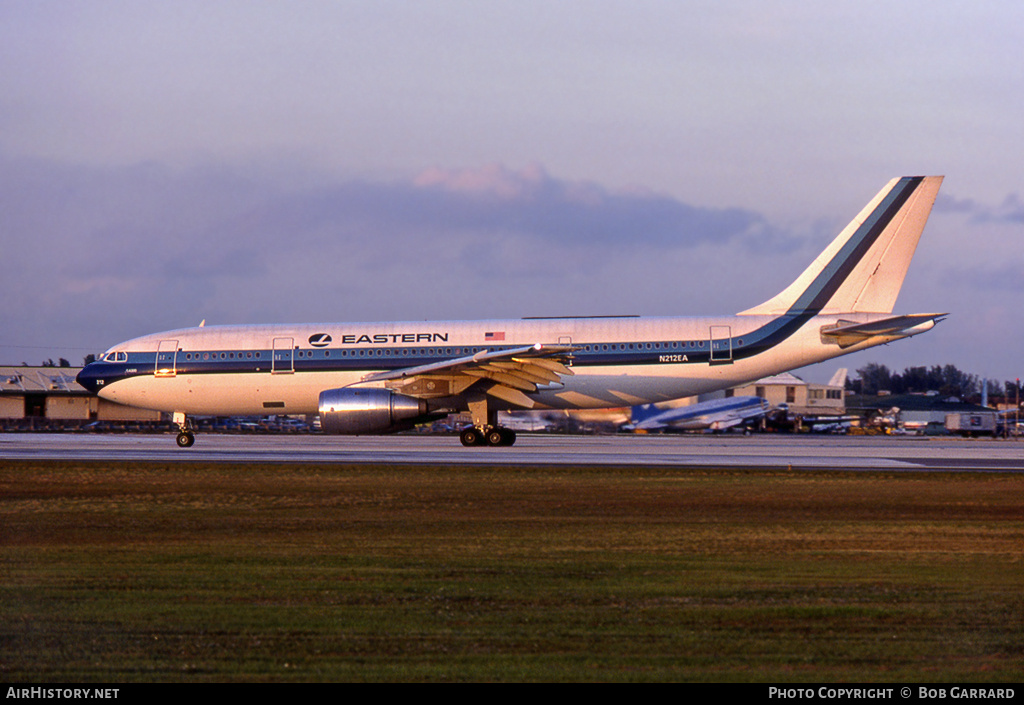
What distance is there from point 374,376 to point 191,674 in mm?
22494

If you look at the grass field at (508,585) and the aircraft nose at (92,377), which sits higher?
the aircraft nose at (92,377)

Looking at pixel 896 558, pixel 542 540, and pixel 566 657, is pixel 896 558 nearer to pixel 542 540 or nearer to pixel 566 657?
pixel 542 540

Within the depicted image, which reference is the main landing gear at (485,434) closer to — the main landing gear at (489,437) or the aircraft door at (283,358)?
the main landing gear at (489,437)

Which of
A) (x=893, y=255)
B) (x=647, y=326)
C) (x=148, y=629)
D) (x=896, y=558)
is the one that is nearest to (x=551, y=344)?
(x=647, y=326)

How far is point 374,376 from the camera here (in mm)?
27875

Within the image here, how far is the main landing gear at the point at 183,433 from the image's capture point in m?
29.6

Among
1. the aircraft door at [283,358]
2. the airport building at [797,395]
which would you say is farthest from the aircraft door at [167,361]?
the airport building at [797,395]

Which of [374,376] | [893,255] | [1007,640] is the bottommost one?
[1007,640]

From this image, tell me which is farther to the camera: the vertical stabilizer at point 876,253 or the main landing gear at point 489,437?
the main landing gear at point 489,437

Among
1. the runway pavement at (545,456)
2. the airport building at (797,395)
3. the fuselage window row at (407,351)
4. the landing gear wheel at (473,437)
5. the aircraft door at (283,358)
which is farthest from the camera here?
the airport building at (797,395)

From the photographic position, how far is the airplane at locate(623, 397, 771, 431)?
5159 cm

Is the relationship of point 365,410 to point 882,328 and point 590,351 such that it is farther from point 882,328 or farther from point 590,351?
point 882,328

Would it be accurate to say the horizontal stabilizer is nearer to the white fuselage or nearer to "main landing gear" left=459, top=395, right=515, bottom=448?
the white fuselage

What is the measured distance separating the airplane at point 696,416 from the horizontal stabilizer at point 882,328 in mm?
23969
